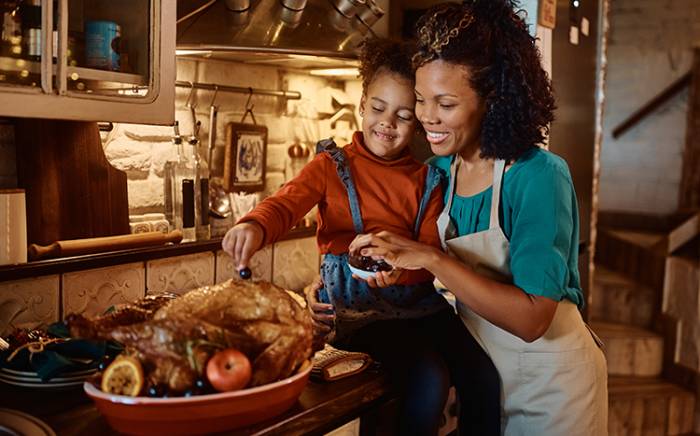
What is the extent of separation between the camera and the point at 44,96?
4.38 ft

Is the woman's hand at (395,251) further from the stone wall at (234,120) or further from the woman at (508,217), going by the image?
Result: the stone wall at (234,120)

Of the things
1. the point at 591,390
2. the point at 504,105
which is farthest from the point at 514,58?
the point at 591,390

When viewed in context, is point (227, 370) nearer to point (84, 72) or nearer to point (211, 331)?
point (211, 331)

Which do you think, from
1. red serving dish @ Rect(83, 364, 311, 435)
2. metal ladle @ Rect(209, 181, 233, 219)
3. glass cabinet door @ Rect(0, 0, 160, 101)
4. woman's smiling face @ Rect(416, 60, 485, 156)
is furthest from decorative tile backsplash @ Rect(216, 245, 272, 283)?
red serving dish @ Rect(83, 364, 311, 435)

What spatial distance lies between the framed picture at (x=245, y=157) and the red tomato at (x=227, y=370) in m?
1.16

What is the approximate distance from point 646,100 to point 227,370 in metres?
5.19

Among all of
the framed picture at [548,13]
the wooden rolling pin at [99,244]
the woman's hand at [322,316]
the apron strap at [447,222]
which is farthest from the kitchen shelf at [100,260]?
the framed picture at [548,13]

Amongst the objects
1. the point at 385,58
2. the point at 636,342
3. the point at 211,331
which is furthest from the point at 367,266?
the point at 636,342

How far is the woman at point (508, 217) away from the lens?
4.90 feet

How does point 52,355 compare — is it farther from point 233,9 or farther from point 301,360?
point 233,9

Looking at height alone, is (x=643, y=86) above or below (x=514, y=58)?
above

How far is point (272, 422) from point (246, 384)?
4.3 inches

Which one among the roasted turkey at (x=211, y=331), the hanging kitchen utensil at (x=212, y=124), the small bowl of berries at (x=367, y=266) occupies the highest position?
the hanging kitchen utensil at (x=212, y=124)

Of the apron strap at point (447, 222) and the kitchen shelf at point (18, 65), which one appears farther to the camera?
the apron strap at point (447, 222)
